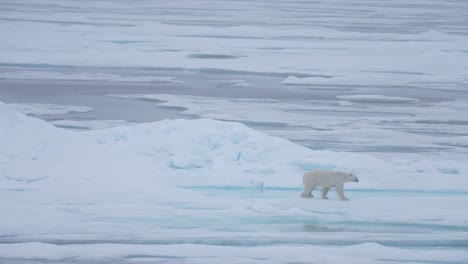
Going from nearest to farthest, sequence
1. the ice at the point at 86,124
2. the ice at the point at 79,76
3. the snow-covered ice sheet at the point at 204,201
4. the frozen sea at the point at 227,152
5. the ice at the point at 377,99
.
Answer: the snow-covered ice sheet at the point at 204,201
the frozen sea at the point at 227,152
the ice at the point at 86,124
the ice at the point at 377,99
the ice at the point at 79,76

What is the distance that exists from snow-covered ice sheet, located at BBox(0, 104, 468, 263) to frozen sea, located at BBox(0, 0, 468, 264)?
1 centimetres

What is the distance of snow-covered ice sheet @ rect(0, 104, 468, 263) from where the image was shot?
5391 mm

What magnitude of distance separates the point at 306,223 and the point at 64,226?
1.48 meters

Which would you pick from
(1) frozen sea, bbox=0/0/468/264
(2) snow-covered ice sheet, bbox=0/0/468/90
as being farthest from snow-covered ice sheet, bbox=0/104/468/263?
(2) snow-covered ice sheet, bbox=0/0/468/90

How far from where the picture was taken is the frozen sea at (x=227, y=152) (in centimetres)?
561

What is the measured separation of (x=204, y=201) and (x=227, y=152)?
1.04m

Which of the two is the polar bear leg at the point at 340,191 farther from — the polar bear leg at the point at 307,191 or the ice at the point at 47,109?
the ice at the point at 47,109

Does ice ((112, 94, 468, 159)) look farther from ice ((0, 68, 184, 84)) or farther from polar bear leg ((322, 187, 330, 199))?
polar bear leg ((322, 187, 330, 199))

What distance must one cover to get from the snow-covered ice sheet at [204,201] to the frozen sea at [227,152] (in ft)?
0.05

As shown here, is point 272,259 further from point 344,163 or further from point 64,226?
point 344,163

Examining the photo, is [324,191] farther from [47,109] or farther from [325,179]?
[47,109]

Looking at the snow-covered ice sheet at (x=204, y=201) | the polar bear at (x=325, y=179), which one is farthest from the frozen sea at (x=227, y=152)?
the polar bear at (x=325, y=179)

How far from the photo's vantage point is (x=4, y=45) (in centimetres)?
2008

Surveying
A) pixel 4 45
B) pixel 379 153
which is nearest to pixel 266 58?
pixel 4 45
